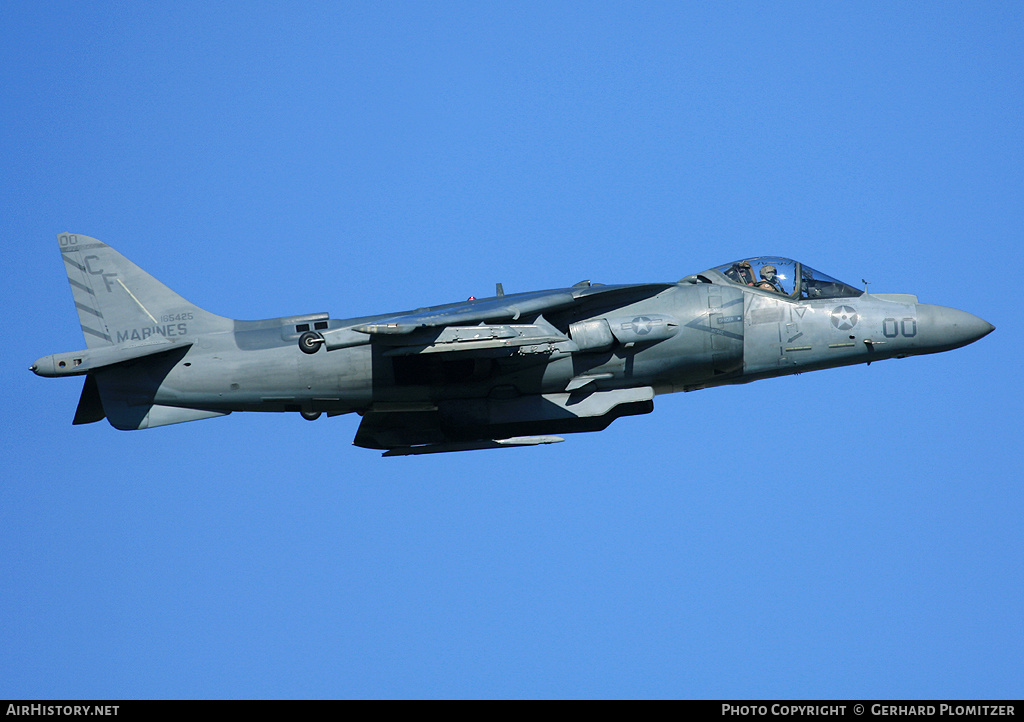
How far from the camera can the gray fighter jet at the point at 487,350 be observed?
19500 mm

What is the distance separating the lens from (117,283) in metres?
20.1

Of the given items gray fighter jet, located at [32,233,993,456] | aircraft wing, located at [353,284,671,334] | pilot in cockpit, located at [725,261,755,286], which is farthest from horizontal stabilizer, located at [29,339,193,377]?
pilot in cockpit, located at [725,261,755,286]

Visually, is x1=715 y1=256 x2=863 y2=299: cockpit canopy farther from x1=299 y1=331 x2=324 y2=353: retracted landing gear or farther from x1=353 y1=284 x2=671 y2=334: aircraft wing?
x1=299 y1=331 x2=324 y2=353: retracted landing gear

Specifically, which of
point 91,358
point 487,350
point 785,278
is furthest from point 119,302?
point 785,278

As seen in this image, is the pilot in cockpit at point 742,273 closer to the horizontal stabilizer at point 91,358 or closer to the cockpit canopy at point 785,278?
the cockpit canopy at point 785,278

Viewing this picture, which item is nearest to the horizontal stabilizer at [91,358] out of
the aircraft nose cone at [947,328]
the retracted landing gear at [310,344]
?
the retracted landing gear at [310,344]

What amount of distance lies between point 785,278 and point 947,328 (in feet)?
9.46

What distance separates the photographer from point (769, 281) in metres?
21.2

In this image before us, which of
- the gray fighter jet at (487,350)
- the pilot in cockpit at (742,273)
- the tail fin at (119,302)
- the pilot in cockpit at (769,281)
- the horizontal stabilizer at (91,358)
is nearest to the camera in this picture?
the horizontal stabilizer at (91,358)

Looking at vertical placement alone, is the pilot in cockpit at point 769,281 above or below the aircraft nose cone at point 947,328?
above
